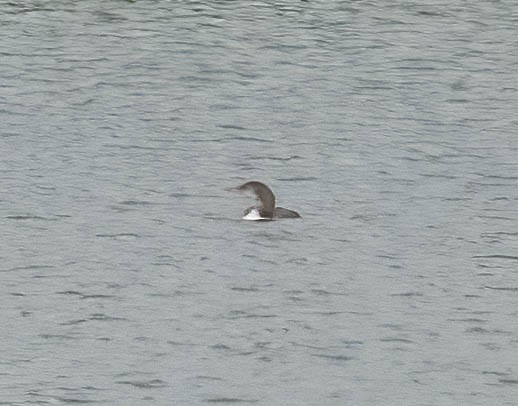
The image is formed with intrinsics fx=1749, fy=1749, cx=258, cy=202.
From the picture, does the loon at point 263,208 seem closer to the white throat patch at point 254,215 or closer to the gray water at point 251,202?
the white throat patch at point 254,215

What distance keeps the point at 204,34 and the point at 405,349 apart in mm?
14970

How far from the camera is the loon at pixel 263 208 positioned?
18.5m

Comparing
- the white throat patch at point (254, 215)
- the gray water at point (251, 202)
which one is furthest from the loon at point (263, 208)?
the gray water at point (251, 202)

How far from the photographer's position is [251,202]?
19531mm

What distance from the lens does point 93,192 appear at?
1938cm

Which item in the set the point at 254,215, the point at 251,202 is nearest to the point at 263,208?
the point at 254,215

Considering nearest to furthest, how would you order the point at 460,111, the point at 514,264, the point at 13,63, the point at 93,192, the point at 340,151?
1. the point at 514,264
2. the point at 93,192
3. the point at 340,151
4. the point at 460,111
5. the point at 13,63

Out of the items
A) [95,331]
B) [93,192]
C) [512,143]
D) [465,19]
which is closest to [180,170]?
[93,192]

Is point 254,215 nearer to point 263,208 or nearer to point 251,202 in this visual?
point 263,208

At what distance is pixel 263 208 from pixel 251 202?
3.21 ft

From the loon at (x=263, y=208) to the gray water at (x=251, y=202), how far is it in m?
0.13

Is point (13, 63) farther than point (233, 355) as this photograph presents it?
Yes

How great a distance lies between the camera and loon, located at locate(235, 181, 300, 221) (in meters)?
18.5

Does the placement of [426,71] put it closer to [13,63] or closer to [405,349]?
[13,63]
